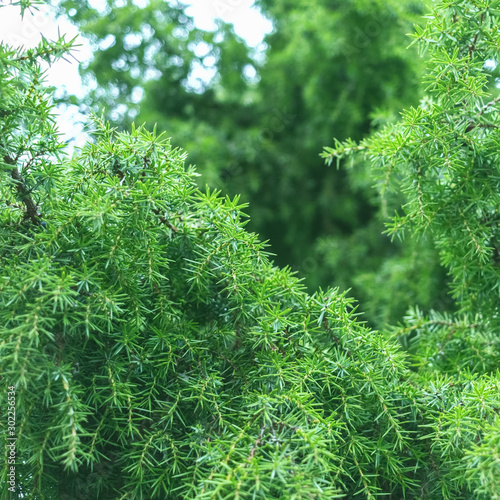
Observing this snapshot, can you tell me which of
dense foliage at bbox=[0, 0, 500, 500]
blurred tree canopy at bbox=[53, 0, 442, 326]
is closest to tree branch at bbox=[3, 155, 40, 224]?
dense foliage at bbox=[0, 0, 500, 500]

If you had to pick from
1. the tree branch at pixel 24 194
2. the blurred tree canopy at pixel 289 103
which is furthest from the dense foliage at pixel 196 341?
the blurred tree canopy at pixel 289 103

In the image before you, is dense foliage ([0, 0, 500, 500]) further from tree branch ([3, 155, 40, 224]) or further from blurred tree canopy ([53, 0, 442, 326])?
blurred tree canopy ([53, 0, 442, 326])

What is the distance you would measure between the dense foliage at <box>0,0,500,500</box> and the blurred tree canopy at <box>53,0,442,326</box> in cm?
100

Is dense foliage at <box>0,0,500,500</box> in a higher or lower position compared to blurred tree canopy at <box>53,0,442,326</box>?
lower

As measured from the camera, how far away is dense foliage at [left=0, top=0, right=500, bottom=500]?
0.60 m

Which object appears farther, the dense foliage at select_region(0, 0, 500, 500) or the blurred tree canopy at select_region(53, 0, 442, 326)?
the blurred tree canopy at select_region(53, 0, 442, 326)

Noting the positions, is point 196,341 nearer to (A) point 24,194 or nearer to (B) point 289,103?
(A) point 24,194

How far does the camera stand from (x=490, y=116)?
0.84 meters

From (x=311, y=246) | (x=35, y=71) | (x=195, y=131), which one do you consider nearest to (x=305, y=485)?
(x=35, y=71)

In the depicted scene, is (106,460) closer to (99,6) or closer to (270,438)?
(270,438)

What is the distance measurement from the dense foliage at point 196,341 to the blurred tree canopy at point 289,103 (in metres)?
1.00

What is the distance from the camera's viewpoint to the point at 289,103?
2.53 metres

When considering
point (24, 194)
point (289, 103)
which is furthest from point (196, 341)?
point (289, 103)

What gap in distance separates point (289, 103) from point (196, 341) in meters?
2.00
